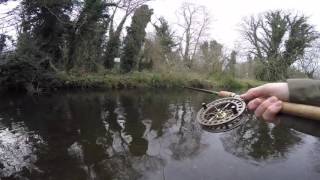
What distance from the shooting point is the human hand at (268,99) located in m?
1.86

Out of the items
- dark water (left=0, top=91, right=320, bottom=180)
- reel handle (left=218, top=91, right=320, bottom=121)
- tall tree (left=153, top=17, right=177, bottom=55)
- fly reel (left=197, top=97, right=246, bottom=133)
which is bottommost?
dark water (left=0, top=91, right=320, bottom=180)

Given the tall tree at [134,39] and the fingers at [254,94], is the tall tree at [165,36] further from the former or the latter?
the fingers at [254,94]

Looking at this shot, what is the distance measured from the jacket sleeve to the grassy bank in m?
25.0

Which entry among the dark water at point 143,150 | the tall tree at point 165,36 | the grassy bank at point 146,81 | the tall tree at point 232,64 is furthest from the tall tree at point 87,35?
the dark water at point 143,150

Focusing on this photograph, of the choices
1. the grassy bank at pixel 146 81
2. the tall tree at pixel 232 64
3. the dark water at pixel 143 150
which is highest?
the tall tree at pixel 232 64

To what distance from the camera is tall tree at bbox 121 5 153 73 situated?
34312 mm

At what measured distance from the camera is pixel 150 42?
119ft

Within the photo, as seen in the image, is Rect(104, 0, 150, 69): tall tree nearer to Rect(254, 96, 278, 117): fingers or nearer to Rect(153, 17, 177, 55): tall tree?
Rect(153, 17, 177, 55): tall tree

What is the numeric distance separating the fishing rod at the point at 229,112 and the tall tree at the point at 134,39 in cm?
3141

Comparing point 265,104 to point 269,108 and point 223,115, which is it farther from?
point 223,115

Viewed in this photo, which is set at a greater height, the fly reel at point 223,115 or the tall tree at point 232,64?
the tall tree at point 232,64

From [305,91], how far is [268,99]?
0.24 meters

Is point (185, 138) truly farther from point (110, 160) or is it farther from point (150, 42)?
point (150, 42)

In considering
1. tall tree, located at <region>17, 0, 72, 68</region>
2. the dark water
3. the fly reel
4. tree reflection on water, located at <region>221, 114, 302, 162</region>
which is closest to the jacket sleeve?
the fly reel
